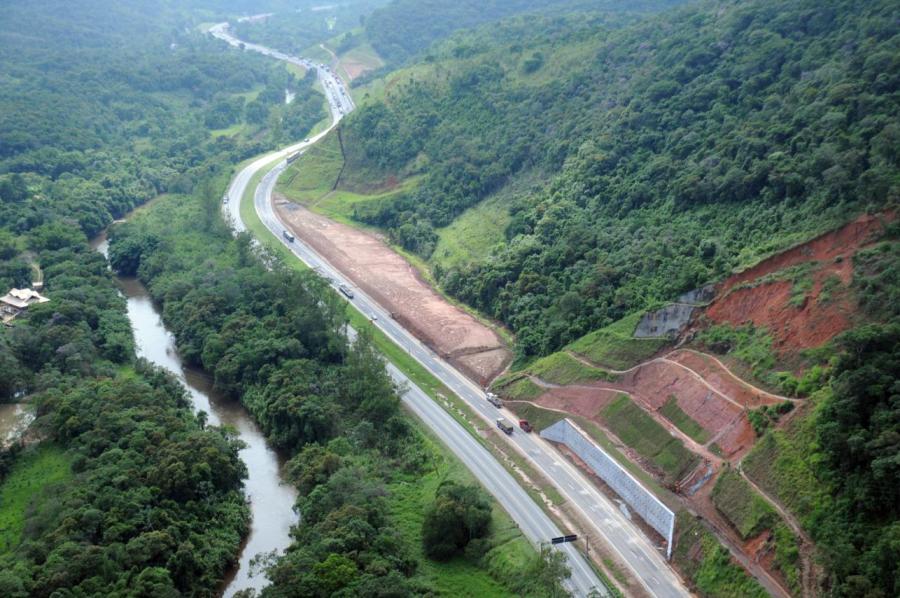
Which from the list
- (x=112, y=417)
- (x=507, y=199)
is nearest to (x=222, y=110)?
(x=507, y=199)

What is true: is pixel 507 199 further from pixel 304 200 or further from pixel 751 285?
pixel 751 285

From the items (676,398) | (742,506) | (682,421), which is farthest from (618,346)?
(742,506)

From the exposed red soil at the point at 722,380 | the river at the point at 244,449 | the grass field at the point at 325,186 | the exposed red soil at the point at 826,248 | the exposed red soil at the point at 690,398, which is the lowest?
the river at the point at 244,449

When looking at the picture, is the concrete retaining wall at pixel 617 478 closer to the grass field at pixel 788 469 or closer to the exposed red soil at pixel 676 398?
the exposed red soil at pixel 676 398

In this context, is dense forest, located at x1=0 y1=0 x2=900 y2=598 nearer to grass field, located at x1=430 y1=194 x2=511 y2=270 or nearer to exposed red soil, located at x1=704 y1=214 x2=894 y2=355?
grass field, located at x1=430 y1=194 x2=511 y2=270

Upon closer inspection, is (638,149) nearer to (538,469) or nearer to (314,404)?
(538,469)

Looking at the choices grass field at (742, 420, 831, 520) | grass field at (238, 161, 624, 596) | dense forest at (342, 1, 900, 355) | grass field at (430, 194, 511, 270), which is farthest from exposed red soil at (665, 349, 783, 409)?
grass field at (430, 194, 511, 270)

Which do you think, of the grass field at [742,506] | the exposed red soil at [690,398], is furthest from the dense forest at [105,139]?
the grass field at [742,506]
